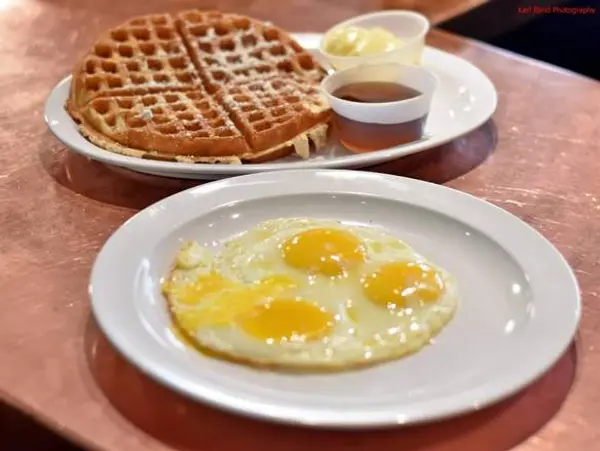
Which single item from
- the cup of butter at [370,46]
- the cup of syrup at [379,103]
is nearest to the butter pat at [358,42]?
the cup of butter at [370,46]

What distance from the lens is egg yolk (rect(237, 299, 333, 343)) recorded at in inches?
33.6

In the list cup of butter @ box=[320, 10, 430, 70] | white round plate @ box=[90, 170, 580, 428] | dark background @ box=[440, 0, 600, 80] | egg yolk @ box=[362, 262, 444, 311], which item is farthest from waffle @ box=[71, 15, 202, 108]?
dark background @ box=[440, 0, 600, 80]

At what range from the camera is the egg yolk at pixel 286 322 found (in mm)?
853

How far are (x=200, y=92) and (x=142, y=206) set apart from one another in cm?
34

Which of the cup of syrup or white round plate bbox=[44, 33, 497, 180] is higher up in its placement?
the cup of syrup

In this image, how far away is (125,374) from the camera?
0.86 metres

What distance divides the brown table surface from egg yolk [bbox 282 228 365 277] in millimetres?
230

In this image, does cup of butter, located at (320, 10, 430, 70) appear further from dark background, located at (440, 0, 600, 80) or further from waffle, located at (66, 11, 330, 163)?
dark background, located at (440, 0, 600, 80)

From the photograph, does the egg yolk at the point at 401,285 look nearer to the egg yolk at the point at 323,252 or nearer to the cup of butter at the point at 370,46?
the egg yolk at the point at 323,252

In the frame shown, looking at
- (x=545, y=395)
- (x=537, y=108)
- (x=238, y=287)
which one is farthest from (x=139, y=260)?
(x=537, y=108)

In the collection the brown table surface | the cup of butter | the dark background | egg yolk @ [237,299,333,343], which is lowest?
the dark background

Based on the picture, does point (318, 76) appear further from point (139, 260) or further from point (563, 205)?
point (139, 260)

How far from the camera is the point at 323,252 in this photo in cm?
97

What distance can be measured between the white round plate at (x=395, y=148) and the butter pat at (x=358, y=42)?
0.10 m
